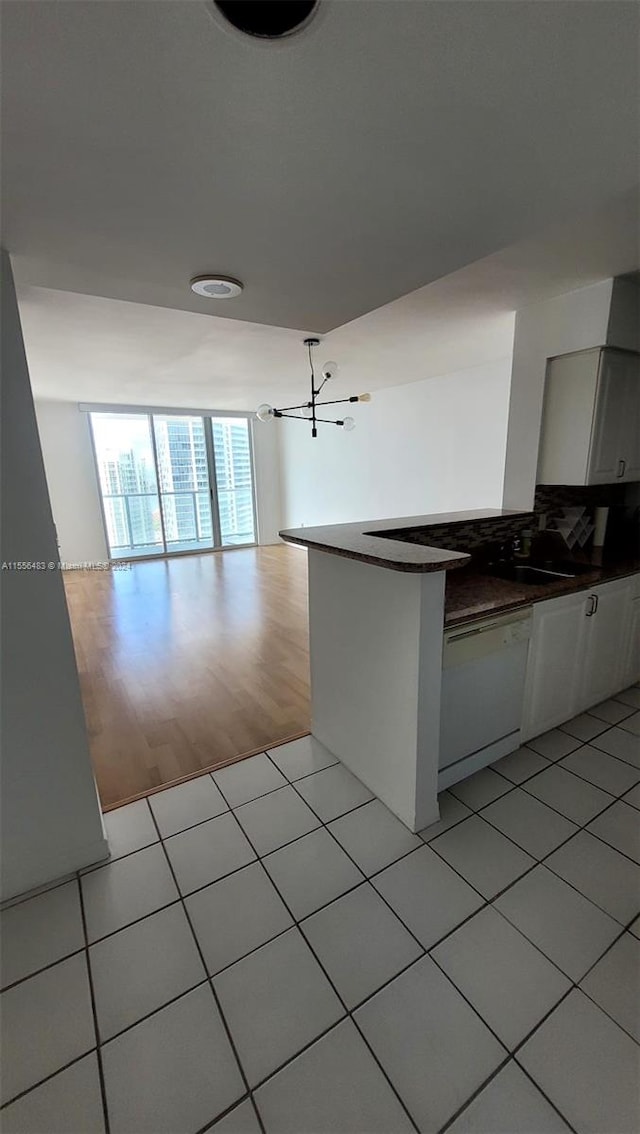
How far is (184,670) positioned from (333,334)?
9.16 feet

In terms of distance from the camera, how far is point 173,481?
7.43m

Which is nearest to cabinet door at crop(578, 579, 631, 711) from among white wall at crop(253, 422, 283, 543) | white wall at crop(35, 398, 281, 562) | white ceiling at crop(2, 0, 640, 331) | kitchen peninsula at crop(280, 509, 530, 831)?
kitchen peninsula at crop(280, 509, 530, 831)

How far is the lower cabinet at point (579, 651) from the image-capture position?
2189 mm

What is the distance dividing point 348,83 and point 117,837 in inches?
98.4

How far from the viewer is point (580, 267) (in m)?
2.08

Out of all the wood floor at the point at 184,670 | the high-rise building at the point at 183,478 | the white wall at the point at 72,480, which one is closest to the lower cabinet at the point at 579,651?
the wood floor at the point at 184,670

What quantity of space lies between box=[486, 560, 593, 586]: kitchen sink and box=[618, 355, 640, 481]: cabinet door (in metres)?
0.69

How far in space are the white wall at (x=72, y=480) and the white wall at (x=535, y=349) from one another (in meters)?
6.00

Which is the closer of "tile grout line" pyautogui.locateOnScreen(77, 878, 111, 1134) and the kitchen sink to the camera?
"tile grout line" pyautogui.locateOnScreen(77, 878, 111, 1134)

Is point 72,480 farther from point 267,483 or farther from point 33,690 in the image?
point 33,690

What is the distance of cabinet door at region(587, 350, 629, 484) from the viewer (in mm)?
2398

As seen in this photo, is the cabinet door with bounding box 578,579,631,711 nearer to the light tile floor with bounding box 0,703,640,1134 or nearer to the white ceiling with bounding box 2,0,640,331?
the light tile floor with bounding box 0,703,640,1134

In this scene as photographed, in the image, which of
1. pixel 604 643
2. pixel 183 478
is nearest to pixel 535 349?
pixel 604 643

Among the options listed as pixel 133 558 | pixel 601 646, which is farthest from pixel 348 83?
pixel 133 558
